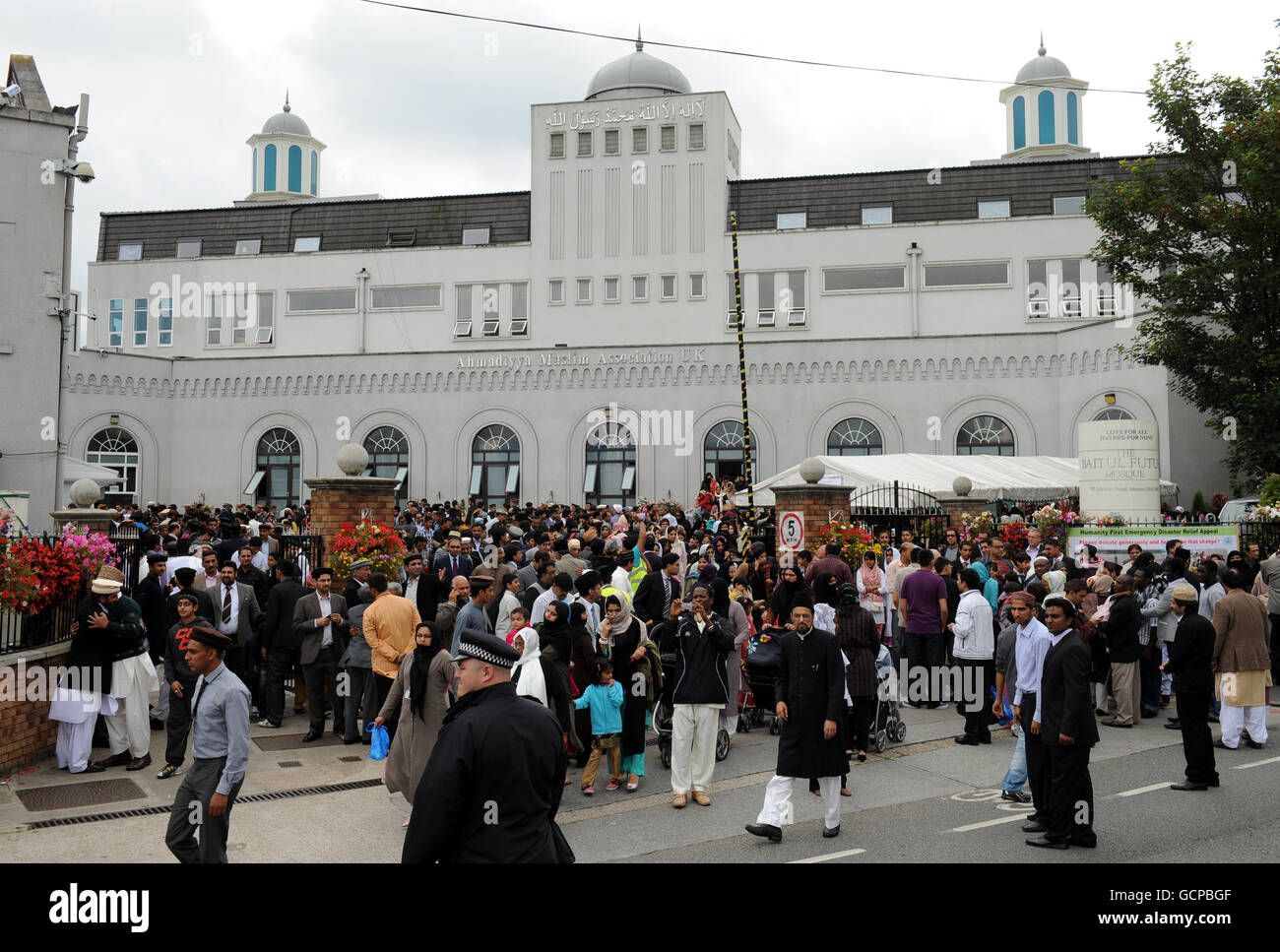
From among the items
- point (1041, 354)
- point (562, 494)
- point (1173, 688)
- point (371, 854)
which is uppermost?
point (1041, 354)

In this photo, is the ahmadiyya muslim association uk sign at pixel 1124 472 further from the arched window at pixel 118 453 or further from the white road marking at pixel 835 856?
the arched window at pixel 118 453

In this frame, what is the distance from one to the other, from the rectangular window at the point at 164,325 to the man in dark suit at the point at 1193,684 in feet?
126

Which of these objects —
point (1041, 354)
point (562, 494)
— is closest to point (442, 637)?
point (562, 494)

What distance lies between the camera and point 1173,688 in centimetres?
979

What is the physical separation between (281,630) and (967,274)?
30316mm

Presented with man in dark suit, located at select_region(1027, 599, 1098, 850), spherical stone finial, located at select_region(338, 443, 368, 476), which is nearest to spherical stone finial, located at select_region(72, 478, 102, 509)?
spherical stone finial, located at select_region(338, 443, 368, 476)

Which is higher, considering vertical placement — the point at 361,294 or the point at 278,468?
the point at 361,294

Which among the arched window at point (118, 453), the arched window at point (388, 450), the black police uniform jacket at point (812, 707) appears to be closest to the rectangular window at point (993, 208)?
the arched window at point (388, 450)

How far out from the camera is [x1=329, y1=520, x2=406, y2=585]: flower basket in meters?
13.2

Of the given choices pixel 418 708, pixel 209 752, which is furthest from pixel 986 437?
pixel 209 752

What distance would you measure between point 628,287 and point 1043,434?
15018 mm

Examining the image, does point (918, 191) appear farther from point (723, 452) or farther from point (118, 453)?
point (118, 453)

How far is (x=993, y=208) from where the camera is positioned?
36.7 m
